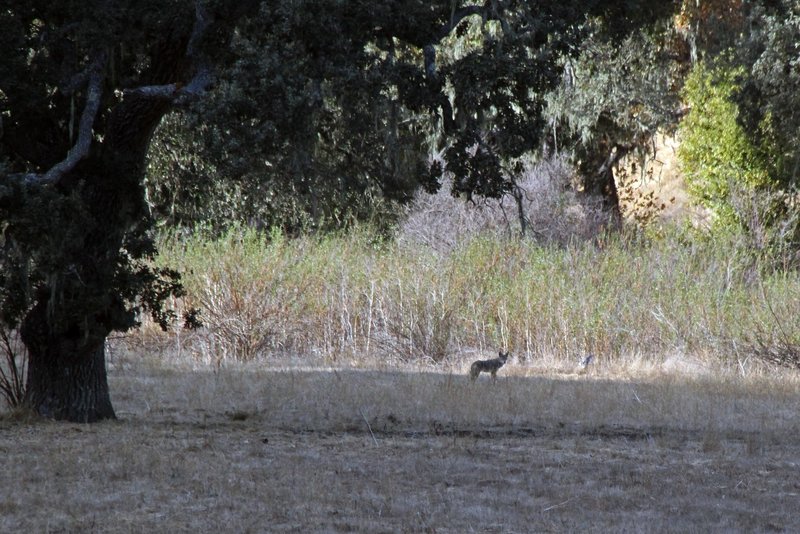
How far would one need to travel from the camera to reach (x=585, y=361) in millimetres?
14820

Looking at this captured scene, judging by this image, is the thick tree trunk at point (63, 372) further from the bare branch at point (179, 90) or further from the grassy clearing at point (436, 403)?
the bare branch at point (179, 90)

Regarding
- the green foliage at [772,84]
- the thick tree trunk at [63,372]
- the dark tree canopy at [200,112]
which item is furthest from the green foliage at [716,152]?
the thick tree trunk at [63,372]

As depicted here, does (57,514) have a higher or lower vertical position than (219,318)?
lower

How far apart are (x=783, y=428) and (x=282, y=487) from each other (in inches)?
Result: 211

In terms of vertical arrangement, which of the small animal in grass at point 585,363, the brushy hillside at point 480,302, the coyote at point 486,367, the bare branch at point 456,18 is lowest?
the coyote at point 486,367

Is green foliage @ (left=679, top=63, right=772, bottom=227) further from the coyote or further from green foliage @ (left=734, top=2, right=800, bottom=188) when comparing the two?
the coyote

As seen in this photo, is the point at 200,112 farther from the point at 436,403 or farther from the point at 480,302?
the point at 480,302

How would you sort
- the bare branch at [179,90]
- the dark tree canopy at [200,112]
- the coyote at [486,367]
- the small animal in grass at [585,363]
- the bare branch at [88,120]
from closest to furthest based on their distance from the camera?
the dark tree canopy at [200,112] → the bare branch at [179,90] → the bare branch at [88,120] → the coyote at [486,367] → the small animal in grass at [585,363]

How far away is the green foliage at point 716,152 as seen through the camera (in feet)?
76.1

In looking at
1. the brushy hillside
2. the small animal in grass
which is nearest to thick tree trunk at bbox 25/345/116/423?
the brushy hillside

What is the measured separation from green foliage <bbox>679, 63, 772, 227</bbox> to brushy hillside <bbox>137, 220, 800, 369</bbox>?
562 centimetres

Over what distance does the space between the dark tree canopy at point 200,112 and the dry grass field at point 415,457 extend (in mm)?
1301

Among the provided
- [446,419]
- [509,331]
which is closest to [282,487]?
[446,419]

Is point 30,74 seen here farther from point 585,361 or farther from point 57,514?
point 585,361
